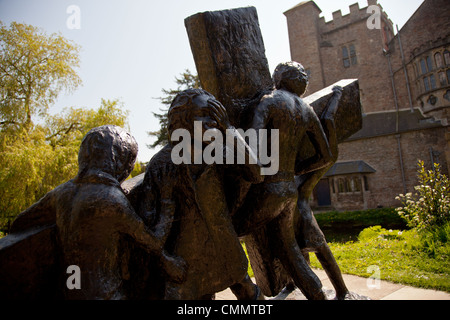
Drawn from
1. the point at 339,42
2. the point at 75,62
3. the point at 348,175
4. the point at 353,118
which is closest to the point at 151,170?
the point at 353,118

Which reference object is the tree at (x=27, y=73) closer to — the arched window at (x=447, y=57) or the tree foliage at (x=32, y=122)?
the tree foliage at (x=32, y=122)

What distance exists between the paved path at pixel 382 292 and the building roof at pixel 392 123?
57.4 ft

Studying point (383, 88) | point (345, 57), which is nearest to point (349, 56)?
point (345, 57)

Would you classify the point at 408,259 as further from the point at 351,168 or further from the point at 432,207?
the point at 351,168

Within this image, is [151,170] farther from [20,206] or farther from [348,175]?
[348,175]

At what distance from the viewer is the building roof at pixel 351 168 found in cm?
1988

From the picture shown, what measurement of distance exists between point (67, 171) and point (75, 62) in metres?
6.11

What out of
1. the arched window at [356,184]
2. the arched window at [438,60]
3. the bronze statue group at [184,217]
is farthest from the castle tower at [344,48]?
the bronze statue group at [184,217]

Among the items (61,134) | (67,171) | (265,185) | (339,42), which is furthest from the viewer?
(339,42)

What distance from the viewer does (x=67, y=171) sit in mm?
10406

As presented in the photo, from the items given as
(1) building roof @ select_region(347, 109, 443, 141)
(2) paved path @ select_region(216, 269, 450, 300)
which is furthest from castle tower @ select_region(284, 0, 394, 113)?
(2) paved path @ select_region(216, 269, 450, 300)

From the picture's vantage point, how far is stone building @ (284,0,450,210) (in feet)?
62.3

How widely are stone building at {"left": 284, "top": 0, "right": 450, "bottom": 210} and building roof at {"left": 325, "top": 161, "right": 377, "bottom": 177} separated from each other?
0.20 ft

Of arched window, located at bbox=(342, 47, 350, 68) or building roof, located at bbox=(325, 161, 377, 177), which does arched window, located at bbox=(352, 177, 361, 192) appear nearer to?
building roof, located at bbox=(325, 161, 377, 177)
